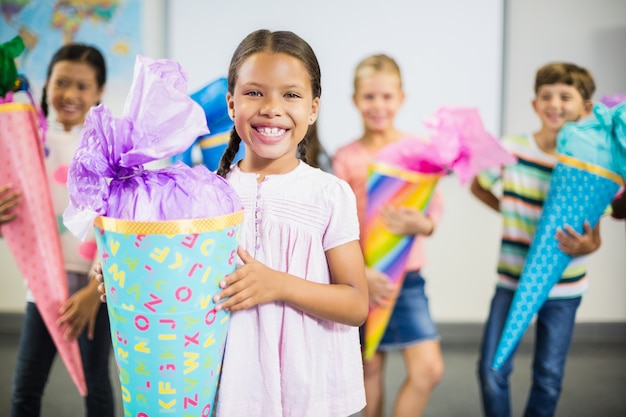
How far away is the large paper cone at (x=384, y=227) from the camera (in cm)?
178

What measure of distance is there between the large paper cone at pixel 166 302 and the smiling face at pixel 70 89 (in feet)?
3.58

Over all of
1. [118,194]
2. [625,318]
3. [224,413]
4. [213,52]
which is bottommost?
[625,318]

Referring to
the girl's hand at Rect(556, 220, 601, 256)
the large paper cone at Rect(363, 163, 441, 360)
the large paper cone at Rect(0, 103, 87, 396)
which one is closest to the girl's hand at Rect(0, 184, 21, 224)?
the large paper cone at Rect(0, 103, 87, 396)

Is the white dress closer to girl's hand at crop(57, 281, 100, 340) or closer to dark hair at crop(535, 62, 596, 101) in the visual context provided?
girl's hand at crop(57, 281, 100, 340)

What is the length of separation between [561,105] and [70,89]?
1516 millimetres

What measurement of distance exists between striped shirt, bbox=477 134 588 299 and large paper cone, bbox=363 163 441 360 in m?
0.36

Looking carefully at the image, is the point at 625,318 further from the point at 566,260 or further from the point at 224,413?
the point at 224,413

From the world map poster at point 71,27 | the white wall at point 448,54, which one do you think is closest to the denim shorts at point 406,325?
the white wall at point 448,54

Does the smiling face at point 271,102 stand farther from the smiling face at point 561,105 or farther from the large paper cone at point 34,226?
the smiling face at point 561,105

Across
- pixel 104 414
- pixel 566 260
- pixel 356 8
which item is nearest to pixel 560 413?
pixel 566 260

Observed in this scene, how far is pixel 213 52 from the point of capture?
126 inches

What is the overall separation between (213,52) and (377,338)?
1.97 meters

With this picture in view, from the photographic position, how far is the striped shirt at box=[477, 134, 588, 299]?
1944 mm

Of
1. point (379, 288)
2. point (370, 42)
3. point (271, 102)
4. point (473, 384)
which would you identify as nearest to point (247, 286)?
point (271, 102)
